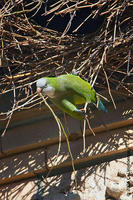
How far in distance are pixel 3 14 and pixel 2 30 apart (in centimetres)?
7

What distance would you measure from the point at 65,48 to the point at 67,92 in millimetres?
343

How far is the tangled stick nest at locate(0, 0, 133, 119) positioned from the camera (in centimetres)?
135

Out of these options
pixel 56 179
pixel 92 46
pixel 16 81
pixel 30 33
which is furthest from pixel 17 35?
pixel 56 179

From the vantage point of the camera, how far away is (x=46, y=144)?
59.5 inches

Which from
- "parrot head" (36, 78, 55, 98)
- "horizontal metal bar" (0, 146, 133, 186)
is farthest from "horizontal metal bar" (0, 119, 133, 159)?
"parrot head" (36, 78, 55, 98)

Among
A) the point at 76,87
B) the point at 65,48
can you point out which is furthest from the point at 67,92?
the point at 65,48

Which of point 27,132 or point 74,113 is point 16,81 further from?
point 74,113

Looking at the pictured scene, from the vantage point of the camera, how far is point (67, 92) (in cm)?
115

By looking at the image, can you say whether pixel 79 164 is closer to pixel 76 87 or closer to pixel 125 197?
pixel 125 197

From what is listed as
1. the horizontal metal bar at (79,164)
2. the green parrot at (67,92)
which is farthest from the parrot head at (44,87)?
the horizontal metal bar at (79,164)

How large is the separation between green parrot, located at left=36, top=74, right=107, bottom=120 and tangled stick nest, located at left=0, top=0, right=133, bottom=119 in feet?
0.44

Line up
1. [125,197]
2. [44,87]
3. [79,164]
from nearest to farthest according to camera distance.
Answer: [44,87] < [125,197] < [79,164]

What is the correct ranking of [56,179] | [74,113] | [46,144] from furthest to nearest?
[46,144], [56,179], [74,113]

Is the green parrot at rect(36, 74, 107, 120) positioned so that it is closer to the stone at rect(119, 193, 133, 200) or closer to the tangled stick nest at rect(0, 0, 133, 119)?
the tangled stick nest at rect(0, 0, 133, 119)
